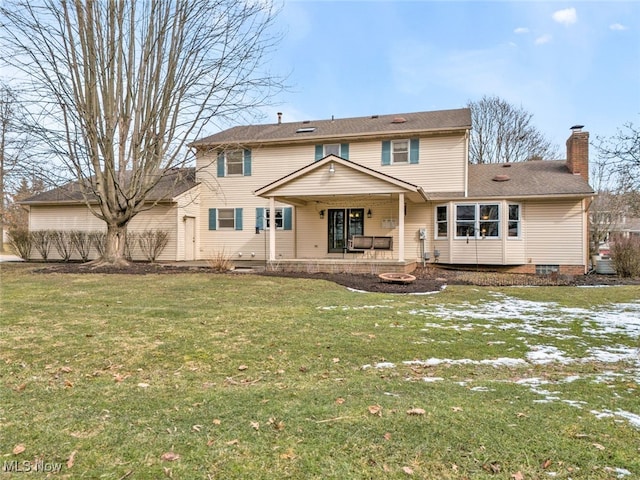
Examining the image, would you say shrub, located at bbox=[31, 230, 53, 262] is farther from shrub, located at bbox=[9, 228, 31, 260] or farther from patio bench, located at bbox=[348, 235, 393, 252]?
patio bench, located at bbox=[348, 235, 393, 252]

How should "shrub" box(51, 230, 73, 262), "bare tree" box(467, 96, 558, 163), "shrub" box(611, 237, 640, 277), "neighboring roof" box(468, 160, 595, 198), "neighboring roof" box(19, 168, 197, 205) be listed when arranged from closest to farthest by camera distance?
1. "shrub" box(611, 237, 640, 277)
2. "neighboring roof" box(468, 160, 595, 198)
3. "neighboring roof" box(19, 168, 197, 205)
4. "shrub" box(51, 230, 73, 262)
5. "bare tree" box(467, 96, 558, 163)

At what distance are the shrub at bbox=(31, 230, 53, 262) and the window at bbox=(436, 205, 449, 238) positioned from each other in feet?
58.1

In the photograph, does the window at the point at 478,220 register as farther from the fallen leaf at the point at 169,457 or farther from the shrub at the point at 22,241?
the shrub at the point at 22,241

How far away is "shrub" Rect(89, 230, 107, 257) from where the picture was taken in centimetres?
1853

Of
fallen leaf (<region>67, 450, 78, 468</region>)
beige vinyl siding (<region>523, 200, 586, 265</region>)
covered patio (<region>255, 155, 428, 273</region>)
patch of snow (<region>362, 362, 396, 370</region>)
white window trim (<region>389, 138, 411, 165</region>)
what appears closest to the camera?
fallen leaf (<region>67, 450, 78, 468</region>)

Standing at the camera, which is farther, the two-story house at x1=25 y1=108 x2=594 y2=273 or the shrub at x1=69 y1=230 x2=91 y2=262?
the shrub at x1=69 y1=230 x2=91 y2=262

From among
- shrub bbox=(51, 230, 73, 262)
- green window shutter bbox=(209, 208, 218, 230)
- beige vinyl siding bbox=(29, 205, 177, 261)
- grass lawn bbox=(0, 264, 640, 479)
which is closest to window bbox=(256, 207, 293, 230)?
green window shutter bbox=(209, 208, 218, 230)

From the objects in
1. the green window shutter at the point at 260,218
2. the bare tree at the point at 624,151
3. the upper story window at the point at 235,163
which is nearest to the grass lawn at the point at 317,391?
the bare tree at the point at 624,151

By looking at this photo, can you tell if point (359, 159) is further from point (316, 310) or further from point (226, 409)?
point (226, 409)

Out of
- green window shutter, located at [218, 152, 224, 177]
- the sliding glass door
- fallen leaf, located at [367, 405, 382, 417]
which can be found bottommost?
fallen leaf, located at [367, 405, 382, 417]

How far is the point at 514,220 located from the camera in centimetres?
1559

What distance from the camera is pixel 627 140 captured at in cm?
732

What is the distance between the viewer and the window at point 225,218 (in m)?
18.5

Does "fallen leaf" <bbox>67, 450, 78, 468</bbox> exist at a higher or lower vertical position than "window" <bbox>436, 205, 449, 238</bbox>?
lower
